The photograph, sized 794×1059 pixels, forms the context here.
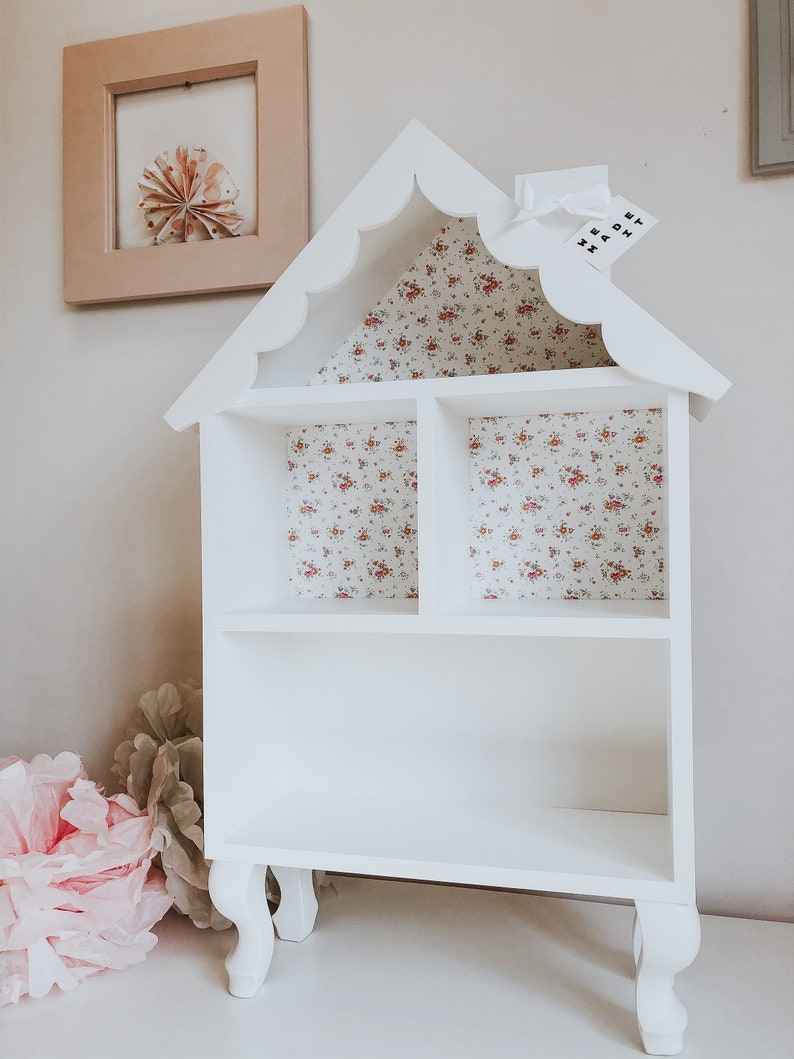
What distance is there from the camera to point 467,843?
914mm

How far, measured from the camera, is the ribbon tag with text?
34.2 inches

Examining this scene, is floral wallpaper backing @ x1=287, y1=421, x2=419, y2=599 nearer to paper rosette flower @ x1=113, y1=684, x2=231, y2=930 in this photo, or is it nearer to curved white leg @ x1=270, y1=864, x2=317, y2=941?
paper rosette flower @ x1=113, y1=684, x2=231, y2=930

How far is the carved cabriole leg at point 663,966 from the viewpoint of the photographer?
0.80 metres

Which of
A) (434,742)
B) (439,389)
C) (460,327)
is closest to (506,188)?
(460,327)

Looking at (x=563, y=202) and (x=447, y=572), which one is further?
(x=447, y=572)

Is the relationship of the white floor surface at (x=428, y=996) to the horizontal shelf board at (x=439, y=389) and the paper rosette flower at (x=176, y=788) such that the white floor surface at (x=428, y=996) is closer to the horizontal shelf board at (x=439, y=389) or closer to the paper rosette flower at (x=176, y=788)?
the paper rosette flower at (x=176, y=788)

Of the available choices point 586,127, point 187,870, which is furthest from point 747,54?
point 187,870

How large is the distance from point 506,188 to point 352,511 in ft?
1.68

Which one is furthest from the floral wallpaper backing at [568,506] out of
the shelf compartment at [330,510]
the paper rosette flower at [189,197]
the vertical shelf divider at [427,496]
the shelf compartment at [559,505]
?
the paper rosette flower at [189,197]

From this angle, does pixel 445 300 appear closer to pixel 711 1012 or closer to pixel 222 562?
pixel 222 562

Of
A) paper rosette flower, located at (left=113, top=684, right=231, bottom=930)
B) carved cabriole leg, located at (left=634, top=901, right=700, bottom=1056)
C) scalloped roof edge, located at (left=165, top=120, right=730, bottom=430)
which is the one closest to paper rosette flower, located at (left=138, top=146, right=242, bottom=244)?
scalloped roof edge, located at (left=165, top=120, right=730, bottom=430)

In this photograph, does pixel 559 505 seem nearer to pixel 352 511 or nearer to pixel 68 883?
pixel 352 511

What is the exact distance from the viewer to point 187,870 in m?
1.04

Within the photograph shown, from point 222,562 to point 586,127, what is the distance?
0.79 m
